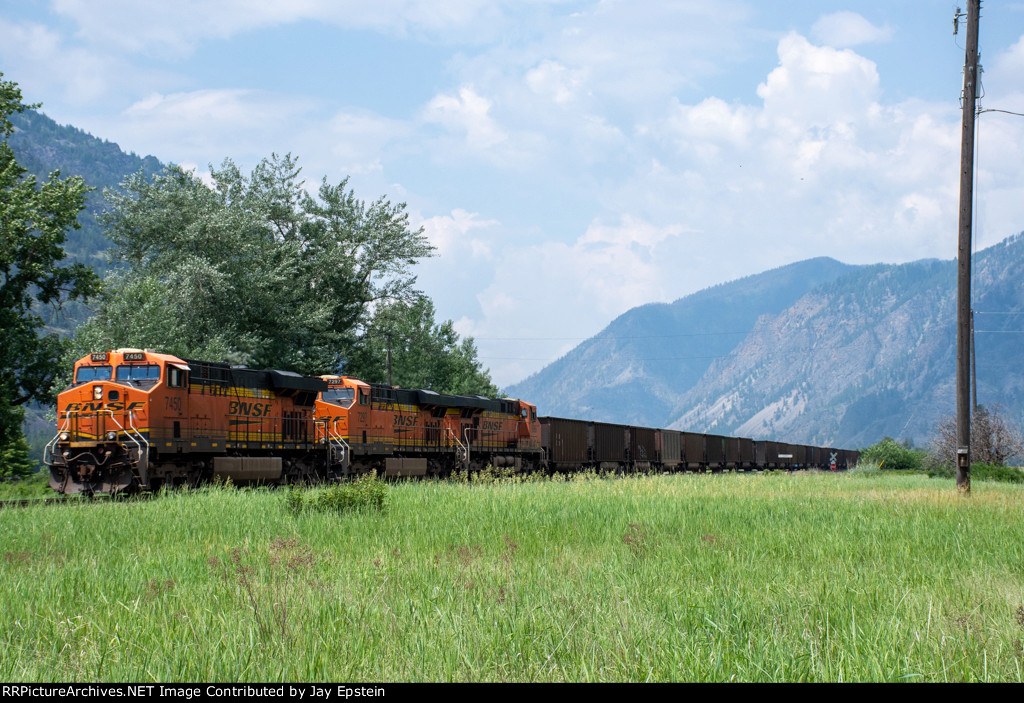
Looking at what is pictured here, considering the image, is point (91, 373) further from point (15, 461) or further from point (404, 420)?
point (15, 461)

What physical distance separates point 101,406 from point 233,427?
3729mm

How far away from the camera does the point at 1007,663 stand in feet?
16.6

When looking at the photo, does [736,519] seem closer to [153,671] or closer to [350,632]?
[350,632]

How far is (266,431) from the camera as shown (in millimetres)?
25516

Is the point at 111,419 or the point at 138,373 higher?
the point at 138,373

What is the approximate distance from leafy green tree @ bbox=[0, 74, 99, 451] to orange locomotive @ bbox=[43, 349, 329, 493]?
11.9m

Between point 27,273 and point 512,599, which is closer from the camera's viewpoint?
point 512,599

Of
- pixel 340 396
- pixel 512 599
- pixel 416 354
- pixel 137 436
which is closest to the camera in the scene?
pixel 512 599

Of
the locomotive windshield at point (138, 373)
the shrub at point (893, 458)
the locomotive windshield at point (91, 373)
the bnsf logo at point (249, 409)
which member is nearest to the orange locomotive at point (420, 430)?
the bnsf logo at point (249, 409)

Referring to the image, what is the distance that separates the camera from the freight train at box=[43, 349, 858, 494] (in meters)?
21.0

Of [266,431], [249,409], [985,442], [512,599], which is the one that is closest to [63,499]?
[249,409]

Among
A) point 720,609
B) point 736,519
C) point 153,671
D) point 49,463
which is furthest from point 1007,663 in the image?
point 49,463

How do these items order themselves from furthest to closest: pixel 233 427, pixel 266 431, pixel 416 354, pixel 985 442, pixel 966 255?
pixel 416 354 → pixel 985 442 → pixel 266 431 → pixel 233 427 → pixel 966 255
